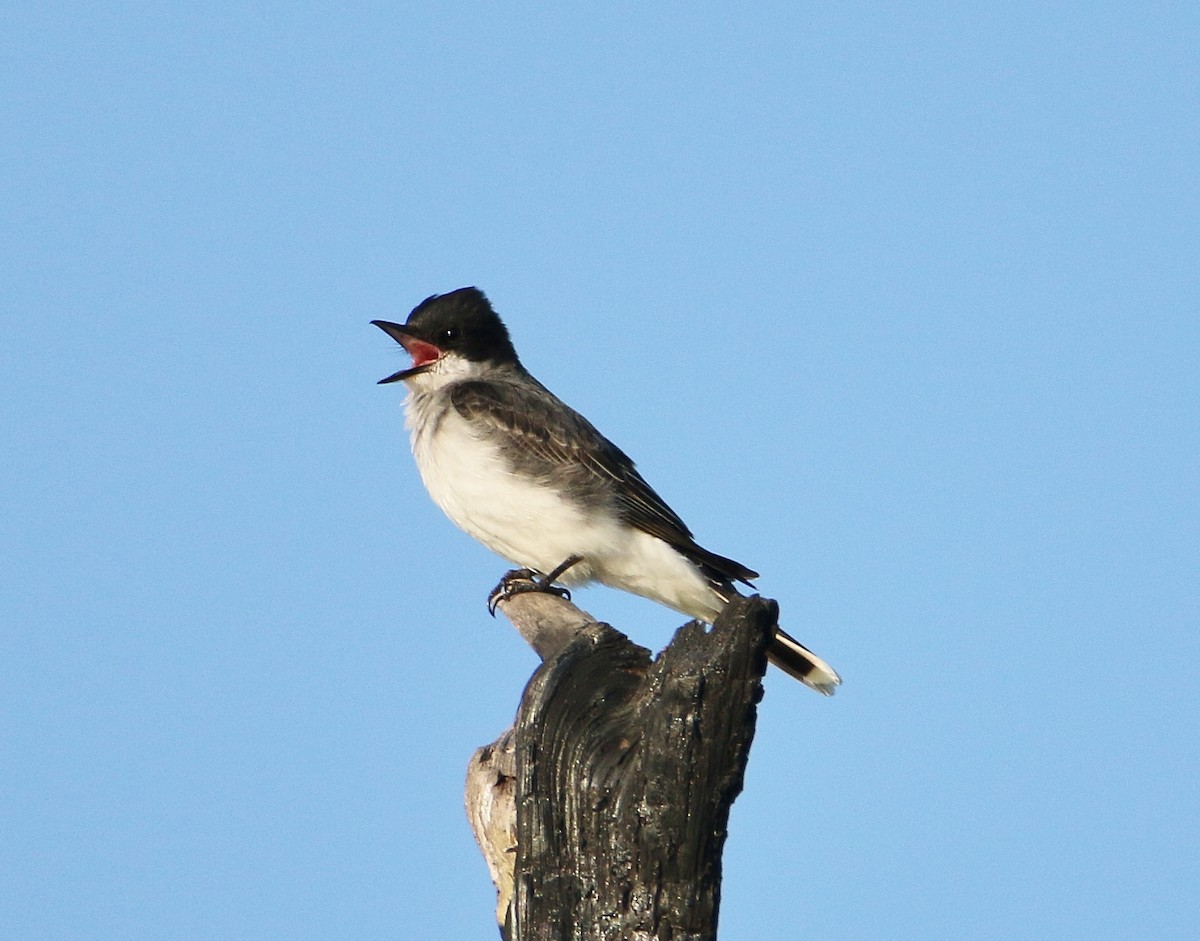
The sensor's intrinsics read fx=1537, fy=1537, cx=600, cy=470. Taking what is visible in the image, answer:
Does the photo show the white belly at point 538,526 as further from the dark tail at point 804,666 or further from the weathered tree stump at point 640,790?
the weathered tree stump at point 640,790

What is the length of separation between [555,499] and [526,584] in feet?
2.21

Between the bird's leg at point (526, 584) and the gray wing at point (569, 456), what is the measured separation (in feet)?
1.65

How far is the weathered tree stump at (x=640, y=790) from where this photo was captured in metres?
4.12

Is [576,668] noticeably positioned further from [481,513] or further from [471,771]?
[481,513]

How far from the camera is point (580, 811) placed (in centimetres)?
429

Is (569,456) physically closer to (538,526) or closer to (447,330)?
(538,526)

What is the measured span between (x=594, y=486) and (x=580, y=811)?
5.43 m

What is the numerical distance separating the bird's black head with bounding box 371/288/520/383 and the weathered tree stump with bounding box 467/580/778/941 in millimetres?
6201

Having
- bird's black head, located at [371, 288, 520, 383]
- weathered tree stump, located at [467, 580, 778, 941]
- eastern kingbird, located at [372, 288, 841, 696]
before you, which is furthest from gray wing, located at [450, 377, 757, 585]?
weathered tree stump, located at [467, 580, 778, 941]

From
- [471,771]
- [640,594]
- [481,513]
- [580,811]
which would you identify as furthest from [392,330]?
[580,811]

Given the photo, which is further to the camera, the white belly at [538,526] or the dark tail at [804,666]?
the white belly at [538,526]

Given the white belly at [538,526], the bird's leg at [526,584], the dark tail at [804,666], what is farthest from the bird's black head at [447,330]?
the dark tail at [804,666]

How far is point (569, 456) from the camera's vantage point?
32.0ft

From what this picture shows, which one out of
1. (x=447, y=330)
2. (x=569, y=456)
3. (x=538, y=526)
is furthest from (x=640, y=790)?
(x=447, y=330)
